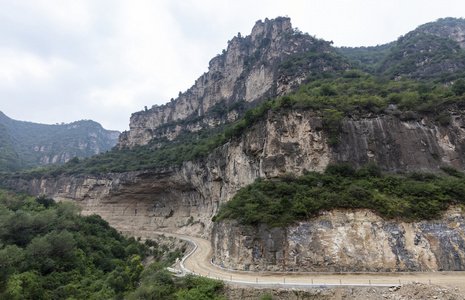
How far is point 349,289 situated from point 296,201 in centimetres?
733

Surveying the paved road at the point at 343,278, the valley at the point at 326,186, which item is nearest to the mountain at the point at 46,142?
the valley at the point at 326,186

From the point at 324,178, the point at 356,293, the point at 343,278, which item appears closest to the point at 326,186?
the point at 324,178

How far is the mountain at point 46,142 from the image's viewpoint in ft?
294

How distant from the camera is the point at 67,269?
2080cm

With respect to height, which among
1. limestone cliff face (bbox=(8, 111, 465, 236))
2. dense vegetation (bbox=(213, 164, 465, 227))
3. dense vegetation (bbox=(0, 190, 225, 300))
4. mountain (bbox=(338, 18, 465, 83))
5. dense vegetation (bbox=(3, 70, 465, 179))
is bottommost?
dense vegetation (bbox=(0, 190, 225, 300))

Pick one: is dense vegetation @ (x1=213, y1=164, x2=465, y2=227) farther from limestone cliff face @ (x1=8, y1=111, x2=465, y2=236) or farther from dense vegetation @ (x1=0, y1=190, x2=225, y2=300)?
dense vegetation @ (x1=0, y1=190, x2=225, y2=300)

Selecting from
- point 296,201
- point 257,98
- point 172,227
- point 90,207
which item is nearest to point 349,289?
point 296,201

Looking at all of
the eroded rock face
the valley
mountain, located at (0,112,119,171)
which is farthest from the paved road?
mountain, located at (0,112,119,171)

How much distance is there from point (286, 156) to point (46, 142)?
144885 mm

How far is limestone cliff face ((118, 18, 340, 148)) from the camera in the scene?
5600cm

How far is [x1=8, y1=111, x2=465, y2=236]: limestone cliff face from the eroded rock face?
7908 mm

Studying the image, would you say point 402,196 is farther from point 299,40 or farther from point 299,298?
point 299,40

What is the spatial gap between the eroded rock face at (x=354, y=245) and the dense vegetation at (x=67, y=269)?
400cm

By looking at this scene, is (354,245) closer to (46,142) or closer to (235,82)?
(235,82)
